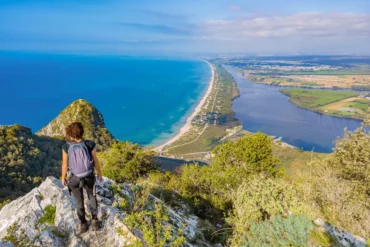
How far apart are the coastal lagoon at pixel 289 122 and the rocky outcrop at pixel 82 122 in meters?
54.9

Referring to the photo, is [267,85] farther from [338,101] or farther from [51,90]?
[51,90]

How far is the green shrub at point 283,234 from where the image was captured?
5.64 m

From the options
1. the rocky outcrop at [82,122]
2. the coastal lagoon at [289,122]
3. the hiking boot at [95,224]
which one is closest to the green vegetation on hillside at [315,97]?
the coastal lagoon at [289,122]

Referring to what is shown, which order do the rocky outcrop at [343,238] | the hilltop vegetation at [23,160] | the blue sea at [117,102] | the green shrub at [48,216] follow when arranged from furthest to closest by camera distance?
the blue sea at [117,102]
the hilltop vegetation at [23,160]
the rocky outcrop at [343,238]
the green shrub at [48,216]

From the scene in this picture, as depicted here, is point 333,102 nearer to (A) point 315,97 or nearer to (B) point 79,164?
(A) point 315,97

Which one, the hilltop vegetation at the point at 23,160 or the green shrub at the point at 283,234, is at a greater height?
the green shrub at the point at 283,234

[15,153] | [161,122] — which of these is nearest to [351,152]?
[15,153]

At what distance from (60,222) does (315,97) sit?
14223 cm

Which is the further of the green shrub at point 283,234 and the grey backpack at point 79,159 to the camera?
the green shrub at point 283,234

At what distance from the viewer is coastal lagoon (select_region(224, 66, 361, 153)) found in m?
79.7

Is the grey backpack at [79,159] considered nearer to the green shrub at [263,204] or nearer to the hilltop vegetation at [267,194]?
the hilltop vegetation at [267,194]

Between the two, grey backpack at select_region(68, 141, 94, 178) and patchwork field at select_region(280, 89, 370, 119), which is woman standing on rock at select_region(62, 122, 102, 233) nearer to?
grey backpack at select_region(68, 141, 94, 178)

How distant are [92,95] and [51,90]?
30628 millimetres

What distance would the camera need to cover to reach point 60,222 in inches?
241
